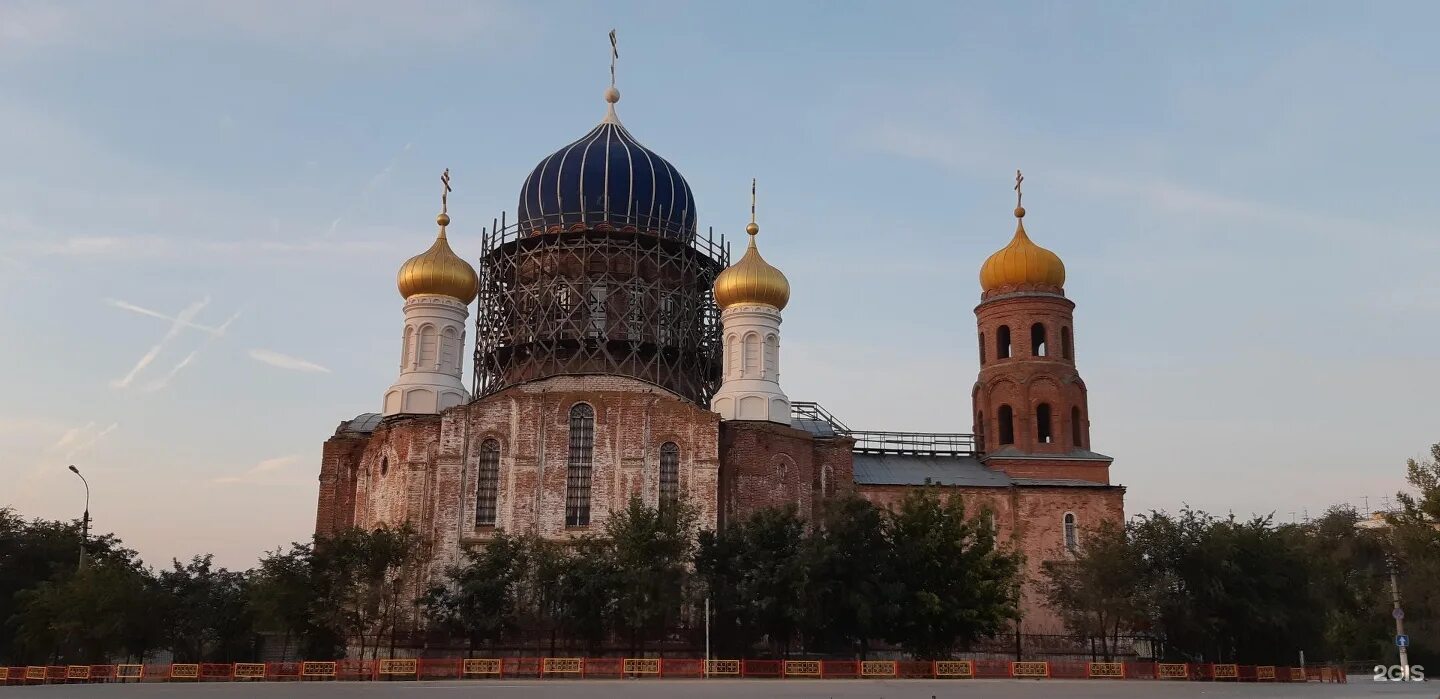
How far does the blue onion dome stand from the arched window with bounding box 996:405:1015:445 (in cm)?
1269

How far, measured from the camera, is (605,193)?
40.0m

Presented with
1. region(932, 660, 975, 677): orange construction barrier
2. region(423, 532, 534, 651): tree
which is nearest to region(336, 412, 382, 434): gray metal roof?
region(423, 532, 534, 651): tree

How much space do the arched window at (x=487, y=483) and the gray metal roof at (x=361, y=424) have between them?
6.33 metres

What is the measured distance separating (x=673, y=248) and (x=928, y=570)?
15.7 meters

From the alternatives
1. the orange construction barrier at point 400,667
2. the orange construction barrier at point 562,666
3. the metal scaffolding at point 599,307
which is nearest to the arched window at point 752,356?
the metal scaffolding at point 599,307

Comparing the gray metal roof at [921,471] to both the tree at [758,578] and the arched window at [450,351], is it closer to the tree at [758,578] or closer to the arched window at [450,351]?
the tree at [758,578]

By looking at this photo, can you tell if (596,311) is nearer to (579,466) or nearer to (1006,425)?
(579,466)

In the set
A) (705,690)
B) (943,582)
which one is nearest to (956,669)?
(943,582)

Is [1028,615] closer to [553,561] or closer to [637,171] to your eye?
[553,561]

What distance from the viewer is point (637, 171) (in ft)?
133

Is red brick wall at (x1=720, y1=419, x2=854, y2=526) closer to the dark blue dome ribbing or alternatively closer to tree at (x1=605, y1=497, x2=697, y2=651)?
tree at (x1=605, y1=497, x2=697, y2=651)

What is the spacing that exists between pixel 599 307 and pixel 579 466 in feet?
23.9

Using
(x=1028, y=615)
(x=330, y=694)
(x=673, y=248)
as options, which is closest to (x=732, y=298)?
(x=673, y=248)

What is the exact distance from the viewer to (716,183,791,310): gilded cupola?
1423 inches
